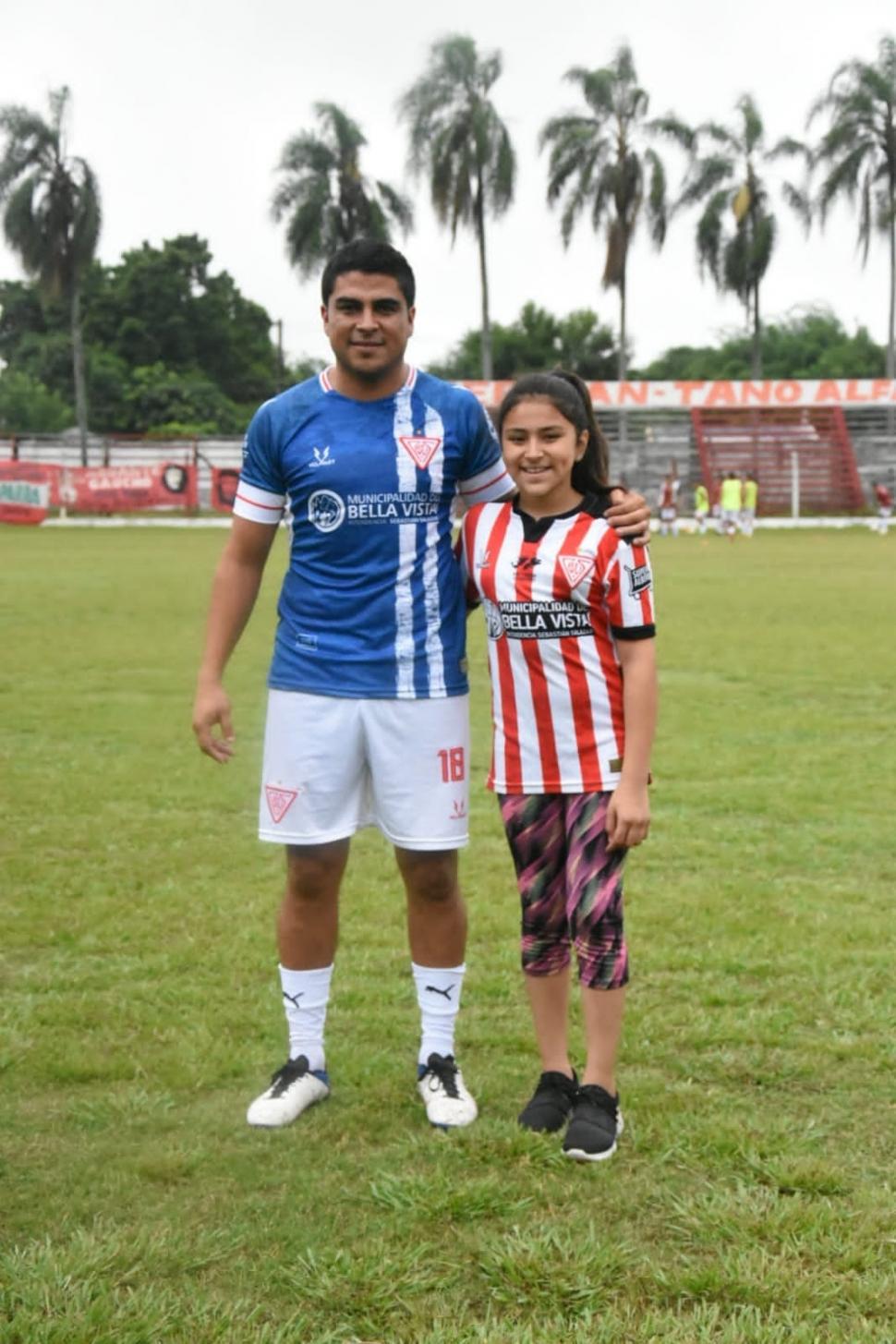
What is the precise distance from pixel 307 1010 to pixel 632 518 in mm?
1533

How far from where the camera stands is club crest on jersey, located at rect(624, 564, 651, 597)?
11.6 feet

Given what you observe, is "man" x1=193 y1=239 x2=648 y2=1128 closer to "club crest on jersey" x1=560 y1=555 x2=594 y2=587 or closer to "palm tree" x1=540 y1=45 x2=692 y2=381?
"club crest on jersey" x1=560 y1=555 x2=594 y2=587

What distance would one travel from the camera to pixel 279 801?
381 cm

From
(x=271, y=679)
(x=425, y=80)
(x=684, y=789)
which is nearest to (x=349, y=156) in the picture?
(x=425, y=80)

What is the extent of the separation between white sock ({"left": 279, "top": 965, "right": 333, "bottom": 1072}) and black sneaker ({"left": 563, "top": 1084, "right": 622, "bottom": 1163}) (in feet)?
2.38

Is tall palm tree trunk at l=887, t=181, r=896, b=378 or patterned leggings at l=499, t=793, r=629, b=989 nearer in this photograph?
patterned leggings at l=499, t=793, r=629, b=989

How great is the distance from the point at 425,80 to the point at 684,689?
42977 millimetres

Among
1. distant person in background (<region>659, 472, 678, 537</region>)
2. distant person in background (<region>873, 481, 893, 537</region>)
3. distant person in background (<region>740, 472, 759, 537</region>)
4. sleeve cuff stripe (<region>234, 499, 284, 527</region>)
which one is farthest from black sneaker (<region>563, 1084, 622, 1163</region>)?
distant person in background (<region>659, 472, 678, 537</region>)

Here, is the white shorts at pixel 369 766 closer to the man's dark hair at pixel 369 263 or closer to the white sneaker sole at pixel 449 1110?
the white sneaker sole at pixel 449 1110

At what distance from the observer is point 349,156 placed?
4981 cm

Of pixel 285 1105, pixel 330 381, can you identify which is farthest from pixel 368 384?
pixel 285 1105

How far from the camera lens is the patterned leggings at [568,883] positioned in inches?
142

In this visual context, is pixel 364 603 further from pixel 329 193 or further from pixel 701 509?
pixel 329 193

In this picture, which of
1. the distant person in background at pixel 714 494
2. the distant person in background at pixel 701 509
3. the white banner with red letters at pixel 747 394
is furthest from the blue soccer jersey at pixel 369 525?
the white banner with red letters at pixel 747 394
